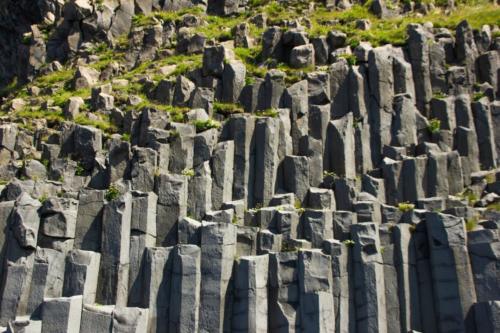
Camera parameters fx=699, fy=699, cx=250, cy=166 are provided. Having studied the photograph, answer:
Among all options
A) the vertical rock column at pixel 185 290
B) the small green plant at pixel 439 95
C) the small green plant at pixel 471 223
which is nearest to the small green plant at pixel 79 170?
the vertical rock column at pixel 185 290

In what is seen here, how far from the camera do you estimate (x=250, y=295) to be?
1546 cm

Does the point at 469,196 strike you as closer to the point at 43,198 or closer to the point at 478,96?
the point at 478,96

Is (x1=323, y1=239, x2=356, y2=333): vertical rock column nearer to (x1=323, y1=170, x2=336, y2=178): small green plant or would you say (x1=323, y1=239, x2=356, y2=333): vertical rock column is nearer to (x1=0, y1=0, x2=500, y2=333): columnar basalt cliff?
(x1=0, y1=0, x2=500, y2=333): columnar basalt cliff

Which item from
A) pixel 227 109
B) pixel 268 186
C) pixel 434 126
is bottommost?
pixel 268 186

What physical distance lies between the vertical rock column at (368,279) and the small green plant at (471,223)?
2.21 meters

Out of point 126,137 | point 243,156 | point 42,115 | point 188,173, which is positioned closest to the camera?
point 188,173

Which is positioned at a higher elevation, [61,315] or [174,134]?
[174,134]

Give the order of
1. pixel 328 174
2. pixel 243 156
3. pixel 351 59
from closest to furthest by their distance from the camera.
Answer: pixel 243 156, pixel 328 174, pixel 351 59

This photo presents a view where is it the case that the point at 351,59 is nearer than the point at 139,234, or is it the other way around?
the point at 139,234

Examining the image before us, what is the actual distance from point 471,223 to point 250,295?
557 cm

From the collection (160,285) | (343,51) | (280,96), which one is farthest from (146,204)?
(343,51)

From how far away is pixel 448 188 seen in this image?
18266mm

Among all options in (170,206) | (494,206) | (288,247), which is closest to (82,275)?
(170,206)

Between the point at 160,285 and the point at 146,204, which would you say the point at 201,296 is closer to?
the point at 160,285
